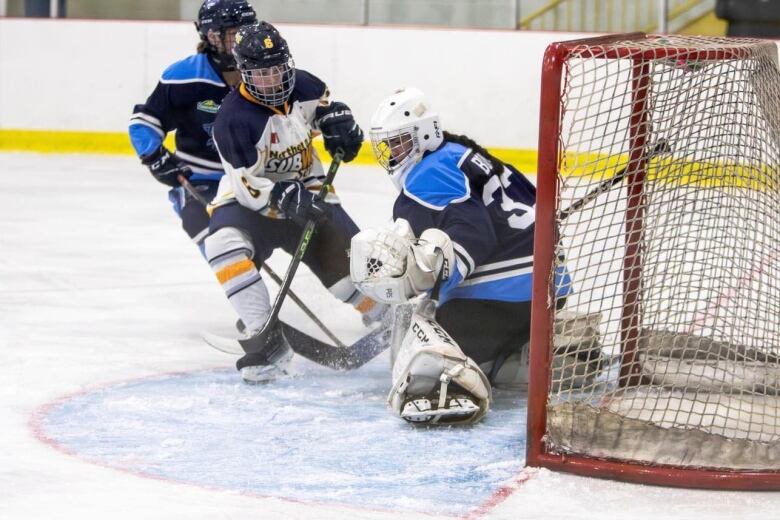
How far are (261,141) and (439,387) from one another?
0.94 m

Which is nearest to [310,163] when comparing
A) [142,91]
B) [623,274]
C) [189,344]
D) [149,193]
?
[189,344]

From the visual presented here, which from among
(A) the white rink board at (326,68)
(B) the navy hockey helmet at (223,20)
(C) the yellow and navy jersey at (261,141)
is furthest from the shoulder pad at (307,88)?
(A) the white rink board at (326,68)

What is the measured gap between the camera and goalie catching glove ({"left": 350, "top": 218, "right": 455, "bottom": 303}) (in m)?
2.77

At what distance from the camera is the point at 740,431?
2.59 m

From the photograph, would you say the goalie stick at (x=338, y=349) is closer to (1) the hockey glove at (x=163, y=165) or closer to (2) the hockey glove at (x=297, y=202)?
(2) the hockey glove at (x=297, y=202)

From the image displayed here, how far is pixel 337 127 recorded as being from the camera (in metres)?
3.54

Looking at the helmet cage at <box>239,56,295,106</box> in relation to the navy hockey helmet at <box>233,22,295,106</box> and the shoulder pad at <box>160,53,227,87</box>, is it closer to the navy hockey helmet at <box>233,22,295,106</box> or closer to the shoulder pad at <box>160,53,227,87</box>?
the navy hockey helmet at <box>233,22,295,106</box>

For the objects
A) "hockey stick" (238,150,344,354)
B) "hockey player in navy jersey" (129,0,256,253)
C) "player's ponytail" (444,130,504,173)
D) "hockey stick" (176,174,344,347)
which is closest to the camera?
"player's ponytail" (444,130,504,173)

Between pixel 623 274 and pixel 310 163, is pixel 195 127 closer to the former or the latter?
pixel 310 163

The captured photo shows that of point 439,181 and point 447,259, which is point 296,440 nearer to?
point 447,259

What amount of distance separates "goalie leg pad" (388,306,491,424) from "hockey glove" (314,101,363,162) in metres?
0.91

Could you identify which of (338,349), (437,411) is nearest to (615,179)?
(437,411)

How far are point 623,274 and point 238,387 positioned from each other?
0.95 m

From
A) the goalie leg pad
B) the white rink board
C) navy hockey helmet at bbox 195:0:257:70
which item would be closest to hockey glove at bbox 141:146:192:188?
navy hockey helmet at bbox 195:0:257:70
